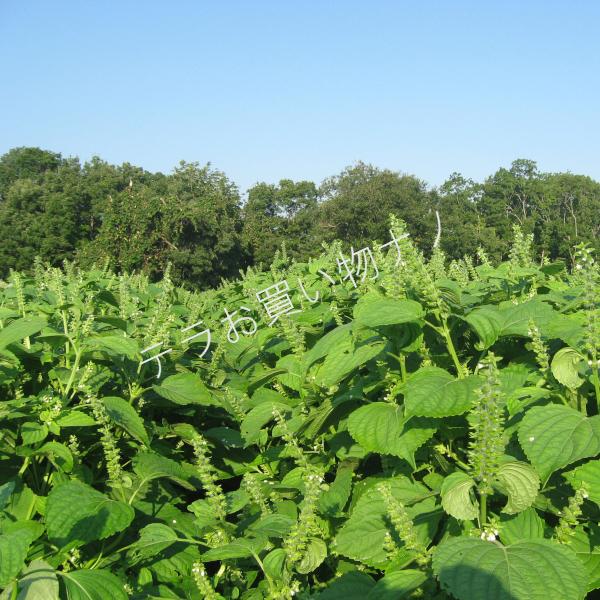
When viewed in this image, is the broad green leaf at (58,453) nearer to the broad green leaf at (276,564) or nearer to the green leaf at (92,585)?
the green leaf at (92,585)

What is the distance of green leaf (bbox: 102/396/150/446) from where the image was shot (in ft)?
9.30

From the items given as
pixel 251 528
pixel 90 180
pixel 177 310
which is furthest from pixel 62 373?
pixel 90 180

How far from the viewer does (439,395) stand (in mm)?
2045

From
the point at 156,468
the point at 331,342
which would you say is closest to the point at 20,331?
the point at 156,468

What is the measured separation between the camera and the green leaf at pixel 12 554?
72.1 inches

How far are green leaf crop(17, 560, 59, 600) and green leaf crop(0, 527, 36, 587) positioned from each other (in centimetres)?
17

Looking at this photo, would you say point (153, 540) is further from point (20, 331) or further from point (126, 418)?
point (20, 331)

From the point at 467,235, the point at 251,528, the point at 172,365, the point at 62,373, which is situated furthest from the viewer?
the point at 467,235

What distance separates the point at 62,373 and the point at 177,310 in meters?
3.08

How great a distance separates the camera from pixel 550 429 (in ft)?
6.25

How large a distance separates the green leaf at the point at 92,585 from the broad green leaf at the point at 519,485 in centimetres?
125

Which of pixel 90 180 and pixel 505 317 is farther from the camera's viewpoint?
pixel 90 180

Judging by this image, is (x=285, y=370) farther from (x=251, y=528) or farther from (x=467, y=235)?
(x=467, y=235)

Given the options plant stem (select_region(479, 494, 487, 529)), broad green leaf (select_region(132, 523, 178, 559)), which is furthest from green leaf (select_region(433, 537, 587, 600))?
broad green leaf (select_region(132, 523, 178, 559))
